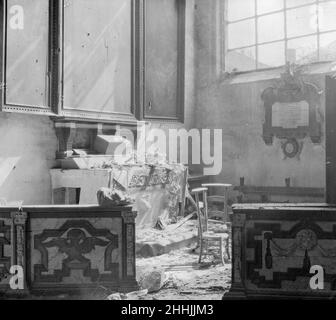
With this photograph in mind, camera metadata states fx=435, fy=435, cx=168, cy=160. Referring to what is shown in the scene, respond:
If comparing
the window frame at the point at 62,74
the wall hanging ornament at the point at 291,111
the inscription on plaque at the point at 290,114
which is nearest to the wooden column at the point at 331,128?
the window frame at the point at 62,74

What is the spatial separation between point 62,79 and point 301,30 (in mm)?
5156

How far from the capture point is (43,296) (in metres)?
4.04

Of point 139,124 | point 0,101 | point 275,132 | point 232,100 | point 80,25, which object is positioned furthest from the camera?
point 232,100

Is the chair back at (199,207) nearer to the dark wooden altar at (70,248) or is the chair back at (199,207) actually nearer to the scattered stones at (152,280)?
the scattered stones at (152,280)

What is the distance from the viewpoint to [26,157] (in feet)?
21.2

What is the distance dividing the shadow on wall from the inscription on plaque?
4.51 meters

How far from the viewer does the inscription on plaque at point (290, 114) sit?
855cm

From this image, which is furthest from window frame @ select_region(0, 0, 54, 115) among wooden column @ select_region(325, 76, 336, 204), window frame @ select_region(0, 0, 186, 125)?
Result: wooden column @ select_region(325, 76, 336, 204)

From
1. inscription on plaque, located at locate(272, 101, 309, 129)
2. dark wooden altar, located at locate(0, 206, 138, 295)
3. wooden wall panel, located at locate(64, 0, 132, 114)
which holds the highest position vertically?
wooden wall panel, located at locate(64, 0, 132, 114)

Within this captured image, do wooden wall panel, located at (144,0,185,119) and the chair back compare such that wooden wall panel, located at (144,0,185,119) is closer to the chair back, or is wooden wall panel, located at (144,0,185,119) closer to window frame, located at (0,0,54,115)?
window frame, located at (0,0,54,115)

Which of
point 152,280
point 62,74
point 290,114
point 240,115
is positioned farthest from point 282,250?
point 240,115

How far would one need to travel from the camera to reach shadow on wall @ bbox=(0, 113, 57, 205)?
20.2 ft
